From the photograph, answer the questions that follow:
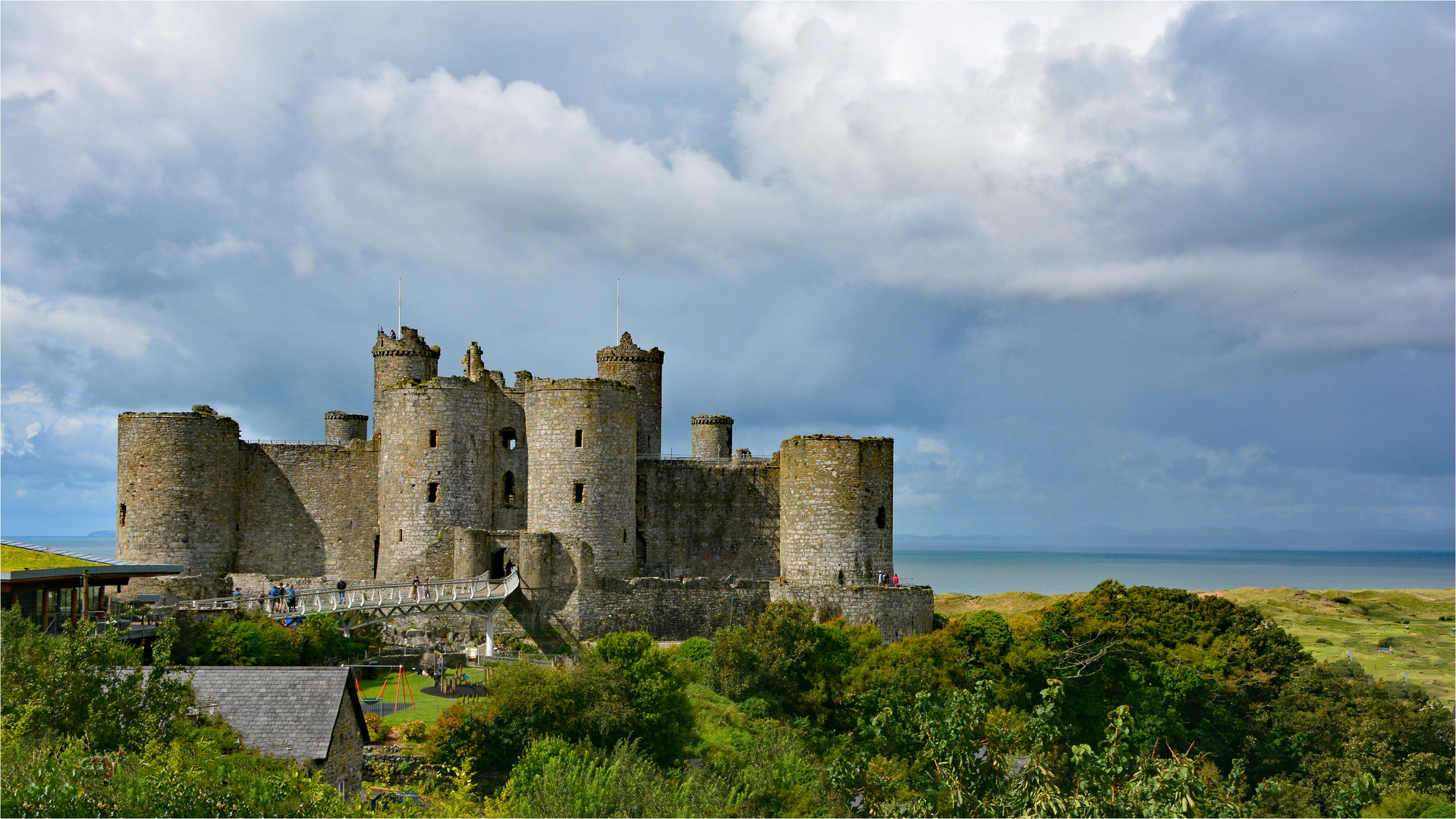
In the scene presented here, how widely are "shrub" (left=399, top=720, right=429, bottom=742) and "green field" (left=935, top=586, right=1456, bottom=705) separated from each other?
87.8ft

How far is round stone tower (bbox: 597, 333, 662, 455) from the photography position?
152ft

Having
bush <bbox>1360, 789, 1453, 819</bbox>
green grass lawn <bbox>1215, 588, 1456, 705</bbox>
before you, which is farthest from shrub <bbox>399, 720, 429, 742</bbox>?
green grass lawn <bbox>1215, 588, 1456, 705</bbox>

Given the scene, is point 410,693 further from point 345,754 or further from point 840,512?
point 840,512

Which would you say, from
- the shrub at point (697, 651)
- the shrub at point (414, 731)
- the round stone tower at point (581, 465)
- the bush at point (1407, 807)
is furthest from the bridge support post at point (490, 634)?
the bush at point (1407, 807)

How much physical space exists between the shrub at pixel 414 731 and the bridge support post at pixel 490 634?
340 inches

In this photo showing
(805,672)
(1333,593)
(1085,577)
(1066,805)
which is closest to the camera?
(1066,805)

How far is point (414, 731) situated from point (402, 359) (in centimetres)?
2159

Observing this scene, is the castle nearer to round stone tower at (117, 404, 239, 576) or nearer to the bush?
round stone tower at (117, 404, 239, 576)

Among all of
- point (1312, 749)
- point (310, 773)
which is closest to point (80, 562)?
point (310, 773)

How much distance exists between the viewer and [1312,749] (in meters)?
40.3

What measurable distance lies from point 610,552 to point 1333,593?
58854 mm

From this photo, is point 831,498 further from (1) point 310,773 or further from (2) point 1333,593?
(2) point 1333,593

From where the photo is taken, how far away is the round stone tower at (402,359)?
150 feet

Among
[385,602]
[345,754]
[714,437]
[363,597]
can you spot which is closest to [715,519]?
[714,437]
